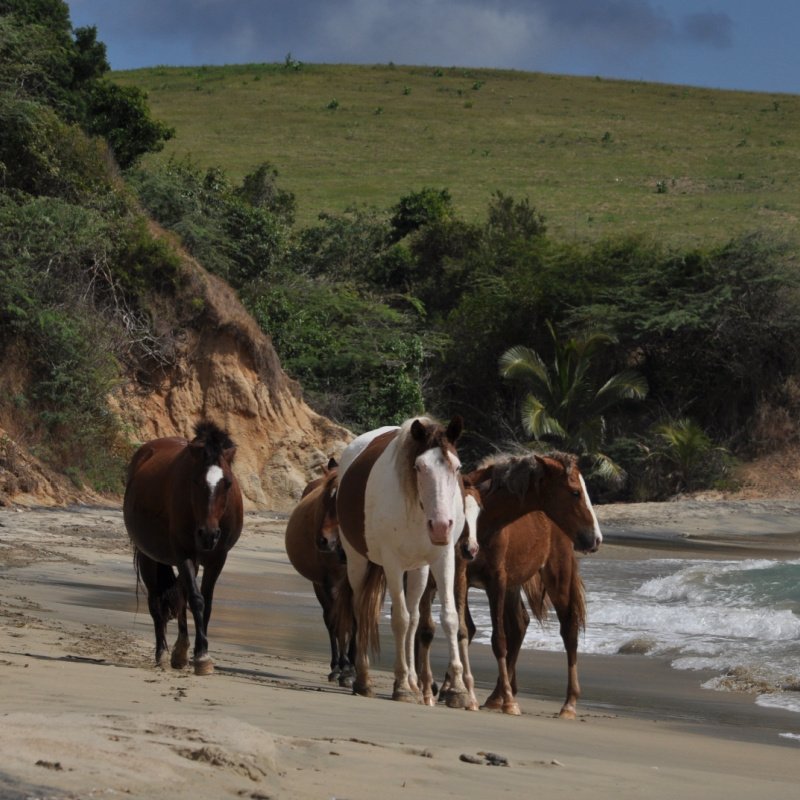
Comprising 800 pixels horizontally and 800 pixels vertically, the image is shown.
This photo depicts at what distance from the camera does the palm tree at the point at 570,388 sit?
42438mm

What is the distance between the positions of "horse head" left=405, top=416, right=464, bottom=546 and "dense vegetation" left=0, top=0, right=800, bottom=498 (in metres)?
17.2

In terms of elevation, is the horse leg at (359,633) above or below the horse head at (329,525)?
below

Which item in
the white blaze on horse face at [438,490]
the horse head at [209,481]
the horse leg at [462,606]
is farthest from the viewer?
the horse head at [209,481]

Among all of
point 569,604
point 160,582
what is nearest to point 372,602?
point 569,604

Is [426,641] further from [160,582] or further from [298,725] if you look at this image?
[298,725]

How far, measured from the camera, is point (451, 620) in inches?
342

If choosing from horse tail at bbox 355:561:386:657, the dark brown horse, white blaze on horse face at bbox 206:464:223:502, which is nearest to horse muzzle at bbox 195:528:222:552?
the dark brown horse

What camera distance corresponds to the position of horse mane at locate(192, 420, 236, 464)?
9695 mm

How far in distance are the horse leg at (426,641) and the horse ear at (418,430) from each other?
4.64ft

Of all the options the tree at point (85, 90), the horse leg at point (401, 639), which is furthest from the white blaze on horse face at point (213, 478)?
the tree at point (85, 90)

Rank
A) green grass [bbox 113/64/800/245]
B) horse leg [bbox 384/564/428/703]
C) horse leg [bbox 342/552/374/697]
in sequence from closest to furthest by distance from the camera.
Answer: horse leg [bbox 384/564/428/703] → horse leg [bbox 342/552/374/697] → green grass [bbox 113/64/800/245]

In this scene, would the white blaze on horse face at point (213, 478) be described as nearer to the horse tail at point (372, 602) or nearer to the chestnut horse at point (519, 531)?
the horse tail at point (372, 602)

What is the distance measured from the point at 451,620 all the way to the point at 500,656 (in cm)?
64

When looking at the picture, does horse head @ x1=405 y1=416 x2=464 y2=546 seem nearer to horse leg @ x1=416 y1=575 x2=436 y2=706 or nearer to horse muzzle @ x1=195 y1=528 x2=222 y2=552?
horse leg @ x1=416 y1=575 x2=436 y2=706
